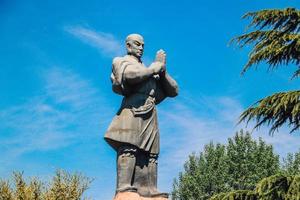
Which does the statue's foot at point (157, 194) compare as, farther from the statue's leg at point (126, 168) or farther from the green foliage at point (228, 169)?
the green foliage at point (228, 169)

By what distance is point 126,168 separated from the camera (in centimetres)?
686

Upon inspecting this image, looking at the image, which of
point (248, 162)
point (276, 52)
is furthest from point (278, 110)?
point (248, 162)

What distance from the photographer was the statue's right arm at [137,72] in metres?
6.98

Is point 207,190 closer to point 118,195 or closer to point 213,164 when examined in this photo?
point 213,164

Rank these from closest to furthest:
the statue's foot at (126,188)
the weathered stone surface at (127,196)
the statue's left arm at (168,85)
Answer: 1. the weathered stone surface at (127,196)
2. the statue's foot at (126,188)
3. the statue's left arm at (168,85)

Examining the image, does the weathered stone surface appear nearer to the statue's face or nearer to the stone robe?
the stone robe

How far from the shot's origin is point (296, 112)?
31.9ft

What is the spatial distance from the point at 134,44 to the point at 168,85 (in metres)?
0.74

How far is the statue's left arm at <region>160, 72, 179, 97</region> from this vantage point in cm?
735

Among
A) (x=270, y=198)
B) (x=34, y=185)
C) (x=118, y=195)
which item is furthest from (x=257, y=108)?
(x=34, y=185)

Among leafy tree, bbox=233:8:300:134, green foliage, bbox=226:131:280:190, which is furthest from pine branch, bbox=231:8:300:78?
green foliage, bbox=226:131:280:190

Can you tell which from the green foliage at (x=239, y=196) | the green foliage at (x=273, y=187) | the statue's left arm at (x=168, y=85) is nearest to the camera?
the statue's left arm at (x=168, y=85)

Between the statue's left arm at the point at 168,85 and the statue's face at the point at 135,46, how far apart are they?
0.48m

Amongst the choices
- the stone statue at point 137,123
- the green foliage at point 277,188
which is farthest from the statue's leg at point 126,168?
the green foliage at point 277,188
